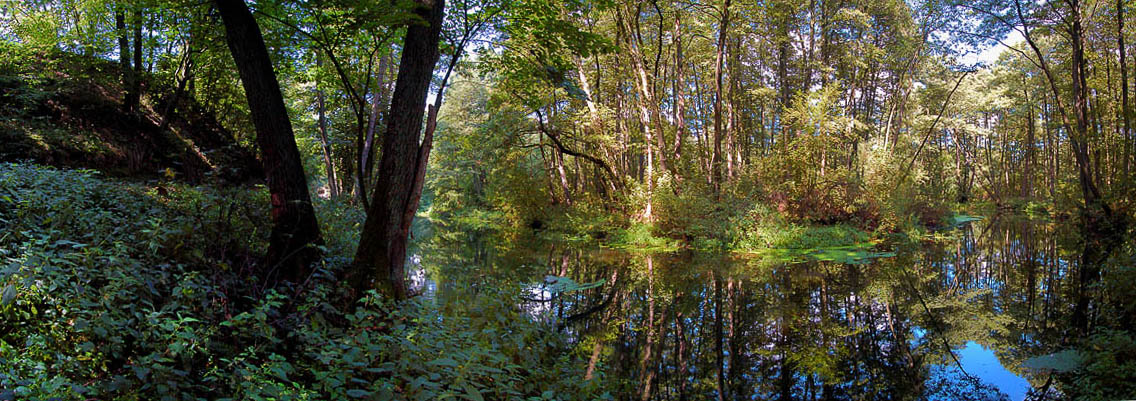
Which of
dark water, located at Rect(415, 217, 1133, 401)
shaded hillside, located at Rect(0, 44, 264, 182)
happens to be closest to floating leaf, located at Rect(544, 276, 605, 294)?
dark water, located at Rect(415, 217, 1133, 401)

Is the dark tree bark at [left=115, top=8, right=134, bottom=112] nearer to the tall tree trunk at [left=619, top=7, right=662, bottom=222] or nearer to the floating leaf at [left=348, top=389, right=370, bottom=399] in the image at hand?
the floating leaf at [left=348, top=389, right=370, bottom=399]

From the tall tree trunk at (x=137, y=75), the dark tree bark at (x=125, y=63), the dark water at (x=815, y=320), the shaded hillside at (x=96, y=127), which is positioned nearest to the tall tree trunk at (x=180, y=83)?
the shaded hillside at (x=96, y=127)

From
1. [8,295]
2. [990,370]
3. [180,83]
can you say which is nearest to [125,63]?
[180,83]

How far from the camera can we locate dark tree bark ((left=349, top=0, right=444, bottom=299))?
16.7 ft

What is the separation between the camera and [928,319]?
267 inches

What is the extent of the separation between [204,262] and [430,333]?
2.23 meters

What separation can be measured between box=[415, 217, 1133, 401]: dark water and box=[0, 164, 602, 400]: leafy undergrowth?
1.26 metres

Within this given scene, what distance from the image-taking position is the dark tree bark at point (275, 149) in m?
5.00

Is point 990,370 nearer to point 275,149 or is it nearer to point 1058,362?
point 1058,362

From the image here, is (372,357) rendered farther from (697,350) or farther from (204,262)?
(697,350)

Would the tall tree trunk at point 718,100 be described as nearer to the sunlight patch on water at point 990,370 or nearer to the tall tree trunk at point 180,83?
the sunlight patch on water at point 990,370

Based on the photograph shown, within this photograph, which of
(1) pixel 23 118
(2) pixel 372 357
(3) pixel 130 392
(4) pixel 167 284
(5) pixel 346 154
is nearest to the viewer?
(3) pixel 130 392

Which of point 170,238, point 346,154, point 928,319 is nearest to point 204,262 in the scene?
point 170,238

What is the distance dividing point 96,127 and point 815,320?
13158mm
